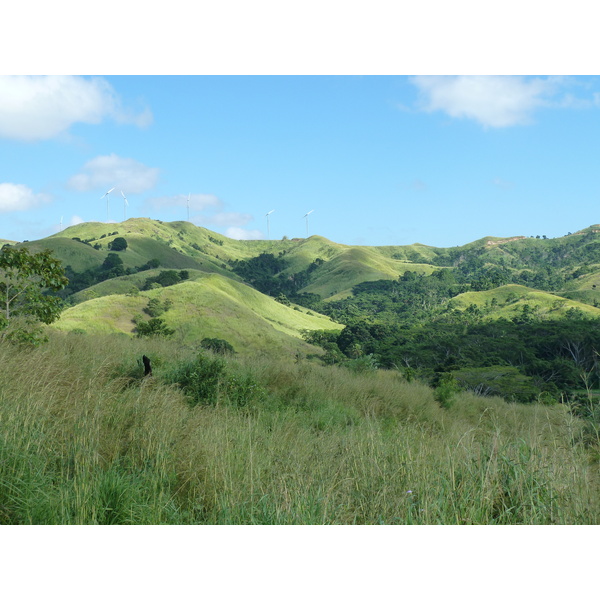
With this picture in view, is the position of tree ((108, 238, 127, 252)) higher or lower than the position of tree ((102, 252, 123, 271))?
higher

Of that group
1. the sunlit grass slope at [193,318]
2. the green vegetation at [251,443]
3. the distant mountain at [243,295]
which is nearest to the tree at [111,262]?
the distant mountain at [243,295]

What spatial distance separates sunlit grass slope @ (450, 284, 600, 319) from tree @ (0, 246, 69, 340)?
103 m

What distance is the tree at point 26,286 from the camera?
36.2 ft

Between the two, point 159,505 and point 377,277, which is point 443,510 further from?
point 377,277

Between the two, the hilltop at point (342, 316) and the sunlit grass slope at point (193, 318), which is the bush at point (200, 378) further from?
the sunlit grass slope at point (193, 318)

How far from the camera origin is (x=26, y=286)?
37.1 ft

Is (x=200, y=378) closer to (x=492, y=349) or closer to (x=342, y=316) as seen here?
(x=492, y=349)

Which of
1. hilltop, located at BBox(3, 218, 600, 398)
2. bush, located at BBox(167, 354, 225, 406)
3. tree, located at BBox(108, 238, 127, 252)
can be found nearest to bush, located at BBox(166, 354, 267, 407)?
bush, located at BBox(167, 354, 225, 406)

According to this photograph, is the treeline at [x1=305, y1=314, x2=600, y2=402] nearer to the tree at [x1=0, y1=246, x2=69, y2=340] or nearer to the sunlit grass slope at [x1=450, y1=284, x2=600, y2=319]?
the sunlit grass slope at [x1=450, y1=284, x2=600, y2=319]

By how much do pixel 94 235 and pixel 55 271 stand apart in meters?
175

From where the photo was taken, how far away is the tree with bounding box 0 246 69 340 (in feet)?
36.2

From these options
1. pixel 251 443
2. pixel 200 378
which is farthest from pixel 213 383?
pixel 251 443

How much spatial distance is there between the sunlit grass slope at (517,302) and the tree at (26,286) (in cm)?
10257

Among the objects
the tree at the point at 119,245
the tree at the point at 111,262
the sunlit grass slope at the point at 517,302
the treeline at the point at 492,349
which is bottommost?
the treeline at the point at 492,349
